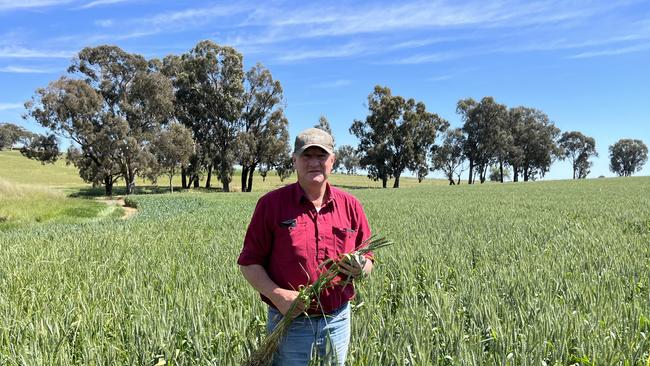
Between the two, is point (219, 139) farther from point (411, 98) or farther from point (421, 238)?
point (421, 238)

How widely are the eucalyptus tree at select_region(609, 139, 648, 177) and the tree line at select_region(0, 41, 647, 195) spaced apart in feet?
262

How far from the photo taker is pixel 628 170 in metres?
132

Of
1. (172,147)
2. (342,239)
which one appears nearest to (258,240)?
(342,239)

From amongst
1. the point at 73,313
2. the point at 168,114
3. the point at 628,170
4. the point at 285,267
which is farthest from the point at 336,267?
the point at 628,170

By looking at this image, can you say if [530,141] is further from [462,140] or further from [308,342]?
[308,342]

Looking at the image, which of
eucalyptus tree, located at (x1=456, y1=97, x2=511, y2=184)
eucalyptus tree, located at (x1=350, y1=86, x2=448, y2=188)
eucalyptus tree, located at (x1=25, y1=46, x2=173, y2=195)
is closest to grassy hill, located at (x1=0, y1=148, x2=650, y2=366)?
eucalyptus tree, located at (x1=25, y1=46, x2=173, y2=195)

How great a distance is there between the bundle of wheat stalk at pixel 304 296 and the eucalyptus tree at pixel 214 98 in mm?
46562

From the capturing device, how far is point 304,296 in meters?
1.97

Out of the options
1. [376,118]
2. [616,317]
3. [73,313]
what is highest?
[376,118]

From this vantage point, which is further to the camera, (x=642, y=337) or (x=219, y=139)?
(x=219, y=139)

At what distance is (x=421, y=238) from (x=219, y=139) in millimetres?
45991

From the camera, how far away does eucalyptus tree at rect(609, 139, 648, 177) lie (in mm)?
130625

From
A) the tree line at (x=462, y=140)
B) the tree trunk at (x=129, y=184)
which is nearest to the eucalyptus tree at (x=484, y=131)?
the tree line at (x=462, y=140)

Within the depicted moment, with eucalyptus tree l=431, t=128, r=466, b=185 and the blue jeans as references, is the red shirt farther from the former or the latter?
eucalyptus tree l=431, t=128, r=466, b=185
